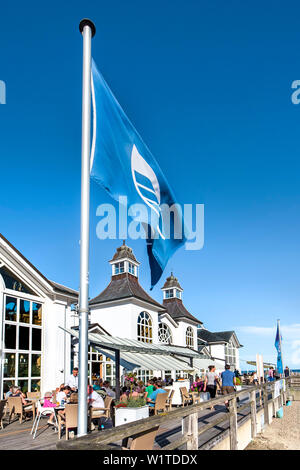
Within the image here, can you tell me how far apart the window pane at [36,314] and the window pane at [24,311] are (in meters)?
0.30

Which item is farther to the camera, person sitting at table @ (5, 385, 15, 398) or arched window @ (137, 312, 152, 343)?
arched window @ (137, 312, 152, 343)

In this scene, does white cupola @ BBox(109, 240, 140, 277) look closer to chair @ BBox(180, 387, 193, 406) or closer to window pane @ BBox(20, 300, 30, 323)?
chair @ BBox(180, 387, 193, 406)

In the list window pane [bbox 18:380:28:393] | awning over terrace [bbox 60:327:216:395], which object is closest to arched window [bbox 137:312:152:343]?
awning over terrace [bbox 60:327:216:395]

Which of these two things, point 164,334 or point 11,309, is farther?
point 164,334

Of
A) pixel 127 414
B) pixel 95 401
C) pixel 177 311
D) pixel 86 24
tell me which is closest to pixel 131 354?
pixel 95 401

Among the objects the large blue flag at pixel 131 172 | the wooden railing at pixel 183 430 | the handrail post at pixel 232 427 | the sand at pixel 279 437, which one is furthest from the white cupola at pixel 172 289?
the large blue flag at pixel 131 172

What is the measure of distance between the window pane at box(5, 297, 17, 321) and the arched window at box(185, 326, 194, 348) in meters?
27.5

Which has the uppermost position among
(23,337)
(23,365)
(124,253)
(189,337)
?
(124,253)

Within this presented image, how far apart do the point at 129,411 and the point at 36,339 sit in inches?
296

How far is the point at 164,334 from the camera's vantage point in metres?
35.6

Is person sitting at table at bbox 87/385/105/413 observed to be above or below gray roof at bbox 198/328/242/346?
above

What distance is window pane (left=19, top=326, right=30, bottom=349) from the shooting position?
47.1 ft

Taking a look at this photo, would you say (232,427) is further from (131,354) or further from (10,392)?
(131,354)

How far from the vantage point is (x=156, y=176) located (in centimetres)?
763
